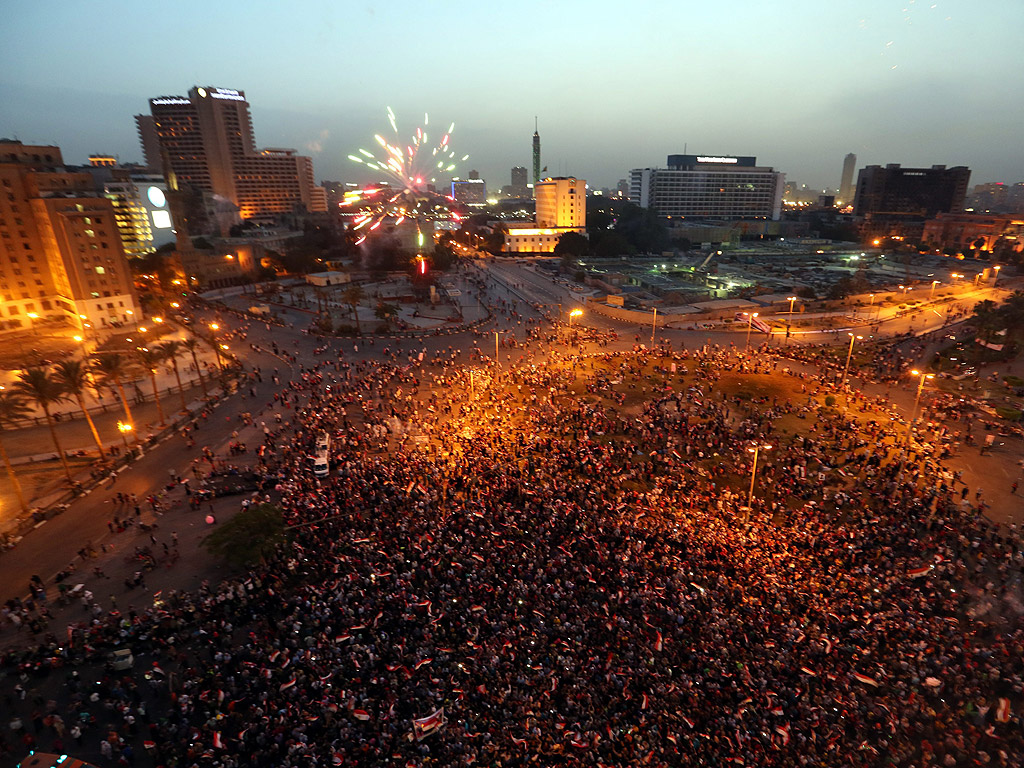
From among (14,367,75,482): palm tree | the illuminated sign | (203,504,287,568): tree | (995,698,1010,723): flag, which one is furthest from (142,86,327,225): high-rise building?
(995,698,1010,723): flag

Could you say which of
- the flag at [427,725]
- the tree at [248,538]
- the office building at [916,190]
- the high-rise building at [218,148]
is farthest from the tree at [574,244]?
the office building at [916,190]

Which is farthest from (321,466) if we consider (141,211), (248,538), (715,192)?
(715,192)

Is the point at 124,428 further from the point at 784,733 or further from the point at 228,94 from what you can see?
the point at 228,94

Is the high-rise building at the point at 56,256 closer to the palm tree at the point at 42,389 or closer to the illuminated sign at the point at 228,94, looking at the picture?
the palm tree at the point at 42,389

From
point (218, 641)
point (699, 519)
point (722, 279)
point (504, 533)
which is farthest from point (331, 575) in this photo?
point (722, 279)

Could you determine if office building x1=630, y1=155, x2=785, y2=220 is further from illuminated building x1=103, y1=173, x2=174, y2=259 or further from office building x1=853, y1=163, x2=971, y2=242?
illuminated building x1=103, y1=173, x2=174, y2=259

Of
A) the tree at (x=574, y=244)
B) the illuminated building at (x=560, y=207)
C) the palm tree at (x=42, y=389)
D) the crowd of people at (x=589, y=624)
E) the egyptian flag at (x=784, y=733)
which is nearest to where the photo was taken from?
the egyptian flag at (x=784, y=733)
